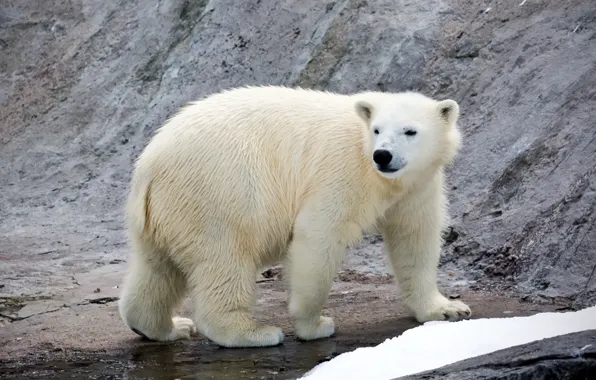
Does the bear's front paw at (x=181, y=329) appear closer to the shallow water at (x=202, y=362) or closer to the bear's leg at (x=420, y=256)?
the shallow water at (x=202, y=362)

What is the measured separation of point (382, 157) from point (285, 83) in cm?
461

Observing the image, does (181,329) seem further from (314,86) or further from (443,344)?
(314,86)

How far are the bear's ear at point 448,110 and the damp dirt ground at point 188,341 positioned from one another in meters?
1.19

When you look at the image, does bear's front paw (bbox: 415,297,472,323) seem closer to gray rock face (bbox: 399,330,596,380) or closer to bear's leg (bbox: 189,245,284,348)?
bear's leg (bbox: 189,245,284,348)

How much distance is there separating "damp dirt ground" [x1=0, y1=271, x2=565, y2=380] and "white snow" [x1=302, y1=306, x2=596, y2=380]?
118mm

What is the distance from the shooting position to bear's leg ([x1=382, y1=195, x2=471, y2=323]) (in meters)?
6.05

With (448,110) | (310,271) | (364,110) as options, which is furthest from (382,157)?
(310,271)

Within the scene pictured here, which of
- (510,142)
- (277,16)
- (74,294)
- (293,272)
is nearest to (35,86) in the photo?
(277,16)

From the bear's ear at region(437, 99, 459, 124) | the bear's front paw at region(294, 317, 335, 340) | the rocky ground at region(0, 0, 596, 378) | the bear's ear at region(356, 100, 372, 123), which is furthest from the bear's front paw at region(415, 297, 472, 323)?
the bear's ear at region(356, 100, 372, 123)

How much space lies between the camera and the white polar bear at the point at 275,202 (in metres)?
5.71

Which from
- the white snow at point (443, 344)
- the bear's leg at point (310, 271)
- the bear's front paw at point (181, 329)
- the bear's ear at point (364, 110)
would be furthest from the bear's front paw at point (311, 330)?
the bear's ear at point (364, 110)

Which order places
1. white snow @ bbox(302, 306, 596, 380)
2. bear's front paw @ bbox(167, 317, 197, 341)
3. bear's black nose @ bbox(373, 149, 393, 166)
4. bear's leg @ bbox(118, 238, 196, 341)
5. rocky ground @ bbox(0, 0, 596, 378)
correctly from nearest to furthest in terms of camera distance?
white snow @ bbox(302, 306, 596, 380) → bear's black nose @ bbox(373, 149, 393, 166) → bear's leg @ bbox(118, 238, 196, 341) → bear's front paw @ bbox(167, 317, 197, 341) → rocky ground @ bbox(0, 0, 596, 378)

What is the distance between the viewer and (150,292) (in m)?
5.96

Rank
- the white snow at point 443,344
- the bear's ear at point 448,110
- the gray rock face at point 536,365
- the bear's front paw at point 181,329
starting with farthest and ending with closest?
the bear's front paw at point 181,329
the bear's ear at point 448,110
the white snow at point 443,344
the gray rock face at point 536,365
